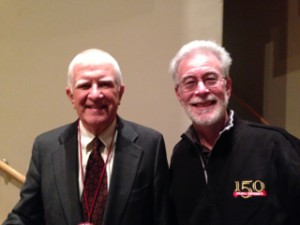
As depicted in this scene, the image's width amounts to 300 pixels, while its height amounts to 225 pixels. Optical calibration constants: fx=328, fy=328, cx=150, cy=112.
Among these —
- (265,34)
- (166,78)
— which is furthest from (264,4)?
(166,78)

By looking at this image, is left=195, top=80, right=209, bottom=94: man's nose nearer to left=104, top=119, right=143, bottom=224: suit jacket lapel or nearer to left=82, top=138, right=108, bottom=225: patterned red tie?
left=104, top=119, right=143, bottom=224: suit jacket lapel

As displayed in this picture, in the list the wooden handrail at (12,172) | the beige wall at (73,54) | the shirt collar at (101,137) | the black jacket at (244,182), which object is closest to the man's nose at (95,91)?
the shirt collar at (101,137)

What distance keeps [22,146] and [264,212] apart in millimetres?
1630

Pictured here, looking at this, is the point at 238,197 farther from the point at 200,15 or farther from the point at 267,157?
the point at 200,15

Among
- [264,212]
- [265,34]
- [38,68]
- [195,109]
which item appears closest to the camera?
[264,212]

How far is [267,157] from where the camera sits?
56.5 inches

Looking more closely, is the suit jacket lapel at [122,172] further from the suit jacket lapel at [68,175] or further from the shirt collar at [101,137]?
the suit jacket lapel at [68,175]

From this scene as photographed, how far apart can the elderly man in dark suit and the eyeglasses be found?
0.94 feet

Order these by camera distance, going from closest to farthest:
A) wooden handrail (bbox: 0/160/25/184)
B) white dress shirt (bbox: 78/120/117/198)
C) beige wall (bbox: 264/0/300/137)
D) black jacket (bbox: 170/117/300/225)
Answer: black jacket (bbox: 170/117/300/225), white dress shirt (bbox: 78/120/117/198), wooden handrail (bbox: 0/160/25/184), beige wall (bbox: 264/0/300/137)

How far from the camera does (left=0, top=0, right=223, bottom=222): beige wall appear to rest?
88.0 inches

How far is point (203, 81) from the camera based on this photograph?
1500 mm

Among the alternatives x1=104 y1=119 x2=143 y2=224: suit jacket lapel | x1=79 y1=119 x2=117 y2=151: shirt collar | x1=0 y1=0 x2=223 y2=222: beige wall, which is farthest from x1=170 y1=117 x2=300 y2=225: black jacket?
x1=0 y1=0 x2=223 y2=222: beige wall

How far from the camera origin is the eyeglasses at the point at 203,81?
59.0 inches

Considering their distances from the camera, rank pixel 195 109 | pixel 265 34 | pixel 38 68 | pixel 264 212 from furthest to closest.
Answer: pixel 265 34, pixel 38 68, pixel 195 109, pixel 264 212
